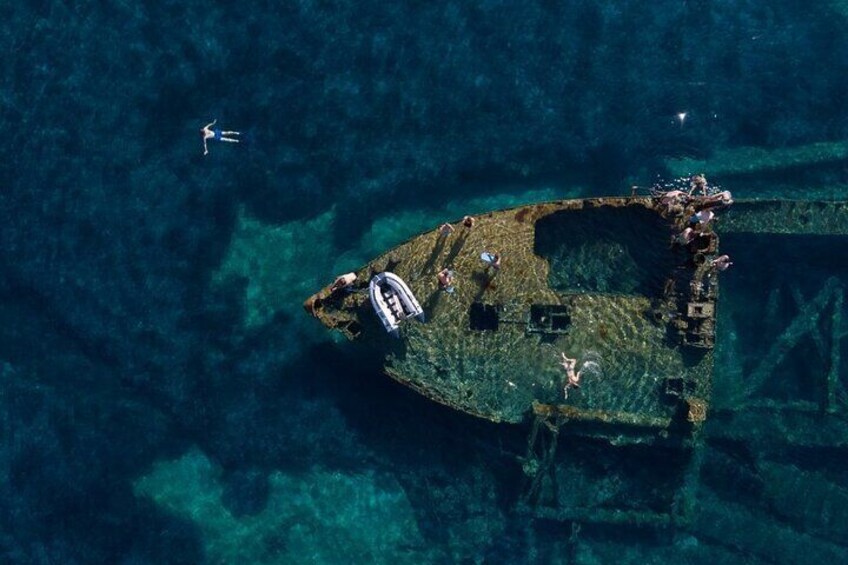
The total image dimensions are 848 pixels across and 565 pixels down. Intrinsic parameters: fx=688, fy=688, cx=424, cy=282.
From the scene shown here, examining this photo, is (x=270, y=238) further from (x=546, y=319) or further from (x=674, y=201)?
(x=674, y=201)

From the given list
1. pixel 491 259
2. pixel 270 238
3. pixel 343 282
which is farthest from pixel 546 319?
pixel 270 238

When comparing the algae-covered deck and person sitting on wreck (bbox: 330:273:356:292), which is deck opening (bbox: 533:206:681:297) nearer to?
the algae-covered deck

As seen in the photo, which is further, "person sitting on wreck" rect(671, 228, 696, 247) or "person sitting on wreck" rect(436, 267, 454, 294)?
"person sitting on wreck" rect(436, 267, 454, 294)

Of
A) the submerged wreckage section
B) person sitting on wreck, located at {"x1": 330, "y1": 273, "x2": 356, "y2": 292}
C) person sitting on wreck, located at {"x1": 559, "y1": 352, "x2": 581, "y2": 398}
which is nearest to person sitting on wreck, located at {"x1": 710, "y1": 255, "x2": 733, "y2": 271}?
the submerged wreckage section

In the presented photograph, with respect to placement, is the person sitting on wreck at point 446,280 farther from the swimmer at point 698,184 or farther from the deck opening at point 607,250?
the swimmer at point 698,184

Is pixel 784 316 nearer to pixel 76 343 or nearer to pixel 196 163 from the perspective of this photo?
pixel 196 163

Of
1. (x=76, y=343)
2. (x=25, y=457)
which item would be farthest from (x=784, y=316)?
(x=25, y=457)
